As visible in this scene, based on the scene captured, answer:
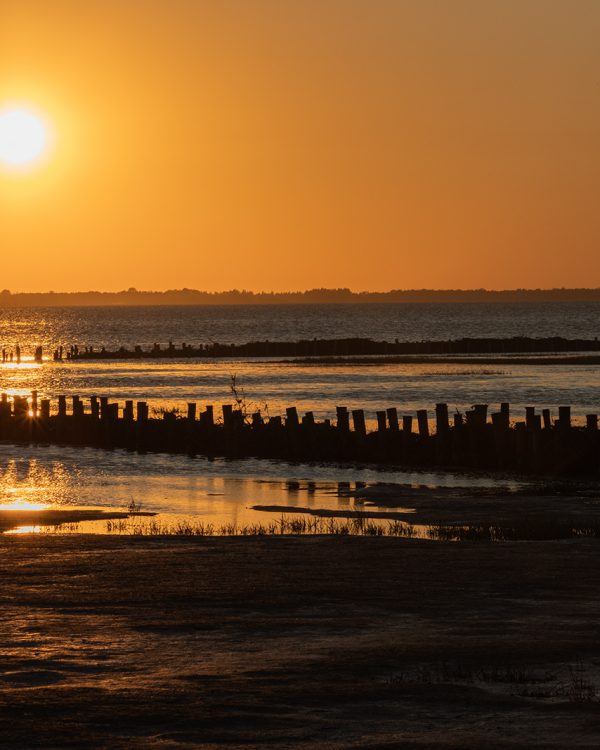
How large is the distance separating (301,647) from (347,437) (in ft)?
76.4

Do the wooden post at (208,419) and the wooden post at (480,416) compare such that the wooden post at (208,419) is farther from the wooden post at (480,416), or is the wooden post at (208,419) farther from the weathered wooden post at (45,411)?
the wooden post at (480,416)

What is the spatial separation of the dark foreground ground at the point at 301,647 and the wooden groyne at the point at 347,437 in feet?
43.4

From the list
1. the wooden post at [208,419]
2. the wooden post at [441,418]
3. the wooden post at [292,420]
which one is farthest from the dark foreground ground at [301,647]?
the wooden post at [208,419]

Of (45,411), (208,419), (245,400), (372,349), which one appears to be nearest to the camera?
(208,419)

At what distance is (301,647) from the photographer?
11.2 meters

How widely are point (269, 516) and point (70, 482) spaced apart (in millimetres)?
8361

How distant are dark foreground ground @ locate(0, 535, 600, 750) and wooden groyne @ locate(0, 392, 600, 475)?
1323cm

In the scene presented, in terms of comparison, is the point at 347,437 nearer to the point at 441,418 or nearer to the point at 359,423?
the point at 359,423

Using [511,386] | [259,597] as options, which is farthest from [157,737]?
[511,386]

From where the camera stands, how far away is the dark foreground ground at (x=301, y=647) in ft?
29.3

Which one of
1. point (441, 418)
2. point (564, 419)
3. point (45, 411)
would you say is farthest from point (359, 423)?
point (45, 411)

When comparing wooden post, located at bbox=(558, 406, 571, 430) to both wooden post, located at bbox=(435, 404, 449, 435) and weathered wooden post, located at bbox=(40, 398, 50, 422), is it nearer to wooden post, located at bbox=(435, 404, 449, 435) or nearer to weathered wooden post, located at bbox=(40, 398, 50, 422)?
wooden post, located at bbox=(435, 404, 449, 435)

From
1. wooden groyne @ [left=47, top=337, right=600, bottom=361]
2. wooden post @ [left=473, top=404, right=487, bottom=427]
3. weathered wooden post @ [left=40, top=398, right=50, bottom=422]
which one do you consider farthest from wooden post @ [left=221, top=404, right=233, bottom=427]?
wooden groyne @ [left=47, top=337, right=600, bottom=361]

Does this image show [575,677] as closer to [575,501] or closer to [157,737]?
[157,737]
